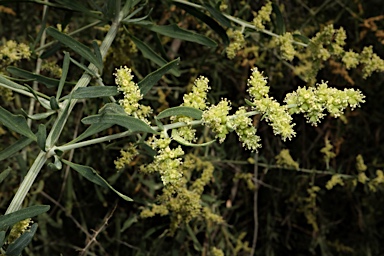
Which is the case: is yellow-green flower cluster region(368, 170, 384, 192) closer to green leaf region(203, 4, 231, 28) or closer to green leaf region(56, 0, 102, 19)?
green leaf region(203, 4, 231, 28)

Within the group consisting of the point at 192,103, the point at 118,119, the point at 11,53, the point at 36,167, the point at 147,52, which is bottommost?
the point at 36,167

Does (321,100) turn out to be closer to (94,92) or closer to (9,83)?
(94,92)

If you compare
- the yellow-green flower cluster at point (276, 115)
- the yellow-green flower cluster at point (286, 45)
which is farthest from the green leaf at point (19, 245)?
the yellow-green flower cluster at point (286, 45)

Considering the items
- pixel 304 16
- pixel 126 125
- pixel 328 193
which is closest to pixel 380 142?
pixel 328 193

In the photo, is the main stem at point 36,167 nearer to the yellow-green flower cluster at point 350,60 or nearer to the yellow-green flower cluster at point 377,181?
the yellow-green flower cluster at point 350,60

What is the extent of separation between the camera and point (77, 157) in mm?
2342

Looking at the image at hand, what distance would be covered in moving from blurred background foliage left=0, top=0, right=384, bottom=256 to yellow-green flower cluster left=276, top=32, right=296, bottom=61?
0.38 meters

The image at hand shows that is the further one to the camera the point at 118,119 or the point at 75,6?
the point at 75,6

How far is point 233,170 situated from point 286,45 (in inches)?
35.1

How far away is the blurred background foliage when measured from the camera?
7.45 ft

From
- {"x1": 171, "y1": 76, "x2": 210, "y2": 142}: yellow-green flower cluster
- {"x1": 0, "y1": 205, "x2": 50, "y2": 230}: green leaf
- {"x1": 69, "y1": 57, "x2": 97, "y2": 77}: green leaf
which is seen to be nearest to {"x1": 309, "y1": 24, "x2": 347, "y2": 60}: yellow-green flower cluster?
{"x1": 171, "y1": 76, "x2": 210, "y2": 142}: yellow-green flower cluster

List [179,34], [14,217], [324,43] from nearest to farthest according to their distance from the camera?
[14,217]
[179,34]
[324,43]

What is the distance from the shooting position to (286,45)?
175 centimetres

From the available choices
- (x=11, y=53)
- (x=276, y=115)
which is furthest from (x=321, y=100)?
(x=11, y=53)
